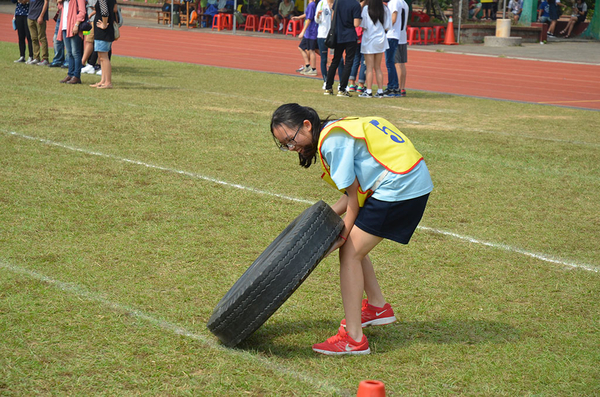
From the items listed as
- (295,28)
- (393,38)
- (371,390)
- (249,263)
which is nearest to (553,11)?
(295,28)

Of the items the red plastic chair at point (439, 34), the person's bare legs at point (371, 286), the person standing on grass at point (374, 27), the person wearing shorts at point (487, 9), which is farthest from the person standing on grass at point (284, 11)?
the person's bare legs at point (371, 286)

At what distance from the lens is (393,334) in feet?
13.6

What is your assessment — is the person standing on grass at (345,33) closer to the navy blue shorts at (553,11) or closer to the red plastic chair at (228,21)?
the red plastic chair at (228,21)

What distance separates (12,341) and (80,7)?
1168 cm

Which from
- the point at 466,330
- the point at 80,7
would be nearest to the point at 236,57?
the point at 80,7

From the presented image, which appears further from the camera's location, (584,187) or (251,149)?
(251,149)

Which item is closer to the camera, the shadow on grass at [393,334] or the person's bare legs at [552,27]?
the shadow on grass at [393,334]

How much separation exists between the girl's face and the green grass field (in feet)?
3.69

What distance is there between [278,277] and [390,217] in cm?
68

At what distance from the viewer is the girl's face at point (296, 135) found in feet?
12.2

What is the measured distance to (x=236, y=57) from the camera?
2317 cm

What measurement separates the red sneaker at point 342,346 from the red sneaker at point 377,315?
367 millimetres

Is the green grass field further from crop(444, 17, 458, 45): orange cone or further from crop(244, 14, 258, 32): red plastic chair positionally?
crop(244, 14, 258, 32): red plastic chair

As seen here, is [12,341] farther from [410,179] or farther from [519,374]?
[519,374]
